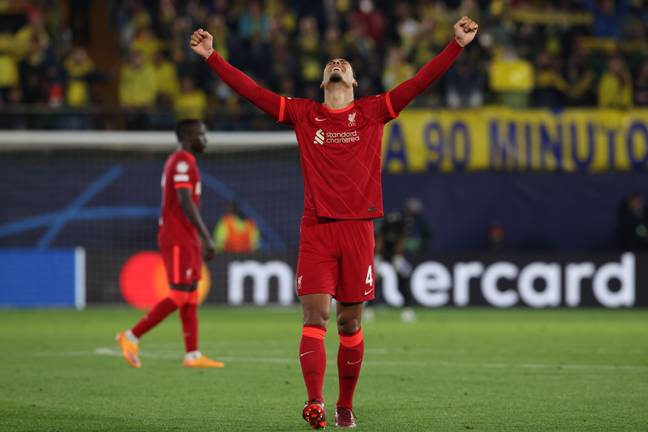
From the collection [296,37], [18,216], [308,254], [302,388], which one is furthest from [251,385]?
[296,37]

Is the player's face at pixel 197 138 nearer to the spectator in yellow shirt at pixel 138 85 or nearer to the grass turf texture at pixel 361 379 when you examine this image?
the grass turf texture at pixel 361 379

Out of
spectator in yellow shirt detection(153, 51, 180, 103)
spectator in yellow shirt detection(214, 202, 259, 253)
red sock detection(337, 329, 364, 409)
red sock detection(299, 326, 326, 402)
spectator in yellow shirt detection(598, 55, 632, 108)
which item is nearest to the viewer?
red sock detection(299, 326, 326, 402)

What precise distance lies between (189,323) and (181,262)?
532mm

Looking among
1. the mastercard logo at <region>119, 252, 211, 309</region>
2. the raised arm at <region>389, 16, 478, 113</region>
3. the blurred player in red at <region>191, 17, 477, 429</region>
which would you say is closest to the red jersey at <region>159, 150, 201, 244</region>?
the blurred player in red at <region>191, 17, 477, 429</region>

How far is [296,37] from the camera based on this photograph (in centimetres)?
2403

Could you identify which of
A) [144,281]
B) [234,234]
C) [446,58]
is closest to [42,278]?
[144,281]

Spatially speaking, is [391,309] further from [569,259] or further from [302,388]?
[302,388]

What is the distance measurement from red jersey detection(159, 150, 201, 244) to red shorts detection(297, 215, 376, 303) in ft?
12.7

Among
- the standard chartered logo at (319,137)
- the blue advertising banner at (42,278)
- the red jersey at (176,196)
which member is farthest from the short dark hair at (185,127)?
the blue advertising banner at (42,278)

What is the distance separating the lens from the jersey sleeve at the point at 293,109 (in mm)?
7922

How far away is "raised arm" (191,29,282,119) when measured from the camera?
786 centimetres

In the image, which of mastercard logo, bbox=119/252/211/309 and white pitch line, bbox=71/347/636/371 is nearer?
white pitch line, bbox=71/347/636/371

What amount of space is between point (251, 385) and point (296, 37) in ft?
47.9

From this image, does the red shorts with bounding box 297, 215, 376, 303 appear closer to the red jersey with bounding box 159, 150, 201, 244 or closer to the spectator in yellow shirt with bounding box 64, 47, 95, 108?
the red jersey with bounding box 159, 150, 201, 244
